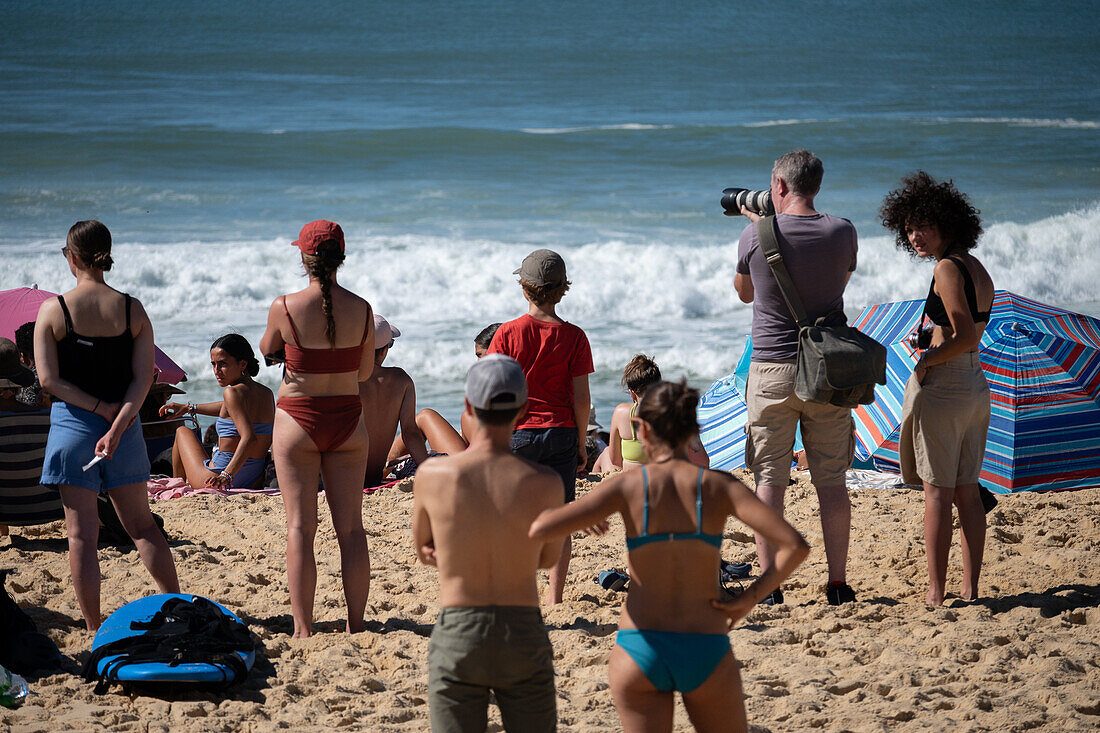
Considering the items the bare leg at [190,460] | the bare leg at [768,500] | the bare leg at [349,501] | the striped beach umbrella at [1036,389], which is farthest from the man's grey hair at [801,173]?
the bare leg at [190,460]

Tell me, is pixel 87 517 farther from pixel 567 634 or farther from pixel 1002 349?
pixel 1002 349

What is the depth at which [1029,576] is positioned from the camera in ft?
14.4

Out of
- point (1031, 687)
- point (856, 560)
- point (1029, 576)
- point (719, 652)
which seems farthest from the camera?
point (856, 560)

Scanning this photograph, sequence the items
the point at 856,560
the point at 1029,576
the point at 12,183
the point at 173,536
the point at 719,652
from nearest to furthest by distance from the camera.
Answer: the point at 719,652 → the point at 1029,576 → the point at 856,560 → the point at 173,536 → the point at 12,183

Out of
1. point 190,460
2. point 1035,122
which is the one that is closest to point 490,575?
point 190,460

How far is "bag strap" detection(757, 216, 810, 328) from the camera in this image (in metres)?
3.77

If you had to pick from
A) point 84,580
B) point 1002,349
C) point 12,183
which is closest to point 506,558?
point 84,580

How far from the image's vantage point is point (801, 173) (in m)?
3.82

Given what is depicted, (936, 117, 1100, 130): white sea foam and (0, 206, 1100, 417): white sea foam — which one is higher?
(936, 117, 1100, 130): white sea foam

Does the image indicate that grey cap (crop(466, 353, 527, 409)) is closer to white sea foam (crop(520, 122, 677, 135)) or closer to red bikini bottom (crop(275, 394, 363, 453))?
red bikini bottom (crop(275, 394, 363, 453))

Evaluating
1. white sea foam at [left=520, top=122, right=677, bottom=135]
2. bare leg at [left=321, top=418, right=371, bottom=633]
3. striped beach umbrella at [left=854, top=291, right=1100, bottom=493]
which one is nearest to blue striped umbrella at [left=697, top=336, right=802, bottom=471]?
striped beach umbrella at [left=854, top=291, right=1100, bottom=493]

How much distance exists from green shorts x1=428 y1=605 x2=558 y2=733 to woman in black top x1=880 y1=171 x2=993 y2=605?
6.93ft

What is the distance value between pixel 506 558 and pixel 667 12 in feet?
143

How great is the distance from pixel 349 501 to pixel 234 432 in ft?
8.56
